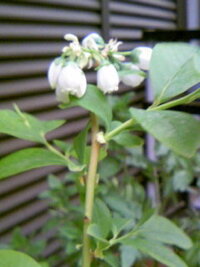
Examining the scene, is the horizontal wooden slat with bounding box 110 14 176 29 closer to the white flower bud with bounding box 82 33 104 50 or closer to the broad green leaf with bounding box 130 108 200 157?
the white flower bud with bounding box 82 33 104 50

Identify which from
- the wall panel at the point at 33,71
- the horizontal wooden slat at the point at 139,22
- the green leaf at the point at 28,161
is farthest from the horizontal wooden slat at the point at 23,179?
the green leaf at the point at 28,161

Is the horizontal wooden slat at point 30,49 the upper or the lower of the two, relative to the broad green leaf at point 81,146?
lower

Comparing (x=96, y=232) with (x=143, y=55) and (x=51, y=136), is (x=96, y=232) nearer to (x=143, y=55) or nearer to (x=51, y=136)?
(x=143, y=55)

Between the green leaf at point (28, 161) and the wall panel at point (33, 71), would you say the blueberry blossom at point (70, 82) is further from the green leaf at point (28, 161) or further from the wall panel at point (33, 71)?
the wall panel at point (33, 71)

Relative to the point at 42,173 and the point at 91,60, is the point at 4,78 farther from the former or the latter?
Result: the point at 91,60

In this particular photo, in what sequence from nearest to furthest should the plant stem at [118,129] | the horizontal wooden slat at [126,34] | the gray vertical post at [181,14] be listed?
the plant stem at [118,129]
the horizontal wooden slat at [126,34]
the gray vertical post at [181,14]

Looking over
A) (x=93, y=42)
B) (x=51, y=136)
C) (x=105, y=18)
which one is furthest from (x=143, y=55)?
(x=105, y=18)
